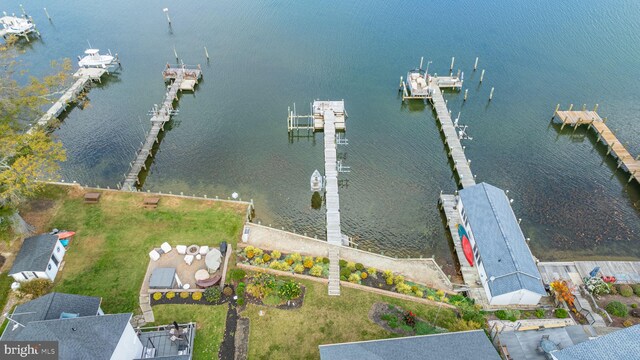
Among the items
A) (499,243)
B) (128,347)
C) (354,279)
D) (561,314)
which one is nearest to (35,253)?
(128,347)

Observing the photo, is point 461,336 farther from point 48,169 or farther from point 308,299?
point 48,169

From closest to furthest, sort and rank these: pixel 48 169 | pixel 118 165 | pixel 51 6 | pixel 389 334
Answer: pixel 389 334
pixel 48 169
pixel 118 165
pixel 51 6

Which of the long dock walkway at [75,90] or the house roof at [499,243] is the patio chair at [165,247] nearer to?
the long dock walkway at [75,90]

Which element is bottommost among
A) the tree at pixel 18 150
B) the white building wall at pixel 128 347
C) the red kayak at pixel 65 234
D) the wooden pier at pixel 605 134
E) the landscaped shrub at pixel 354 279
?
the white building wall at pixel 128 347

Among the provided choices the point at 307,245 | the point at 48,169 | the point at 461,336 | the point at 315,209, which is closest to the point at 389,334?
the point at 461,336

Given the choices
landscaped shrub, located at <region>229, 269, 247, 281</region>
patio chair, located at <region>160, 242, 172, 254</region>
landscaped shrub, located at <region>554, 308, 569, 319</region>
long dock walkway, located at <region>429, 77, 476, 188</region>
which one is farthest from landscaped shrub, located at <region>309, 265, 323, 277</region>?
long dock walkway, located at <region>429, 77, 476, 188</region>

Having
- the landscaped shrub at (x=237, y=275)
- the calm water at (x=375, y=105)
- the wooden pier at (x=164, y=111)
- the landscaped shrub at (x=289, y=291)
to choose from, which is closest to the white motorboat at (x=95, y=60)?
the calm water at (x=375, y=105)
